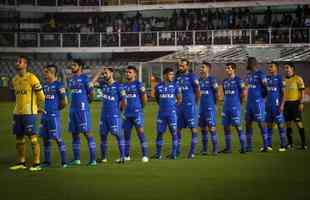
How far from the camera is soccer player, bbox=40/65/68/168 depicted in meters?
15.8

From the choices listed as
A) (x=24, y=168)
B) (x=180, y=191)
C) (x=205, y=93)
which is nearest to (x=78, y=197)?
(x=180, y=191)

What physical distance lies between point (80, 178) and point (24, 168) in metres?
1.98

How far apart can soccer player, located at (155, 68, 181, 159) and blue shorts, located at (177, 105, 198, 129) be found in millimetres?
482

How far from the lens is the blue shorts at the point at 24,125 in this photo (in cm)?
1538

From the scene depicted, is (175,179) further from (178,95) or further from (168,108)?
(178,95)

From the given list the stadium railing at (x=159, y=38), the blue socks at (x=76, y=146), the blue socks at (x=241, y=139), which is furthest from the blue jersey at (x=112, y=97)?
the stadium railing at (x=159, y=38)

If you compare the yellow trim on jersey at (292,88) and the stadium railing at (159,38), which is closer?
the yellow trim on jersey at (292,88)

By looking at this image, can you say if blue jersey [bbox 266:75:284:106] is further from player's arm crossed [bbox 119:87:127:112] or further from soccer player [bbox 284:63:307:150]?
player's arm crossed [bbox 119:87:127:112]

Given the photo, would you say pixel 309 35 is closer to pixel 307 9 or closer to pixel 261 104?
pixel 307 9

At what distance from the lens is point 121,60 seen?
60594mm

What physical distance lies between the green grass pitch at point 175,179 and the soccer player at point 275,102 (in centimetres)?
99

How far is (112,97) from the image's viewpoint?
16.7 meters

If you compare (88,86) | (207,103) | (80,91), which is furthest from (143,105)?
(207,103)

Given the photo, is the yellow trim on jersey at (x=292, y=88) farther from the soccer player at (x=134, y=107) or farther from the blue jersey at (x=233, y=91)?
the soccer player at (x=134, y=107)
